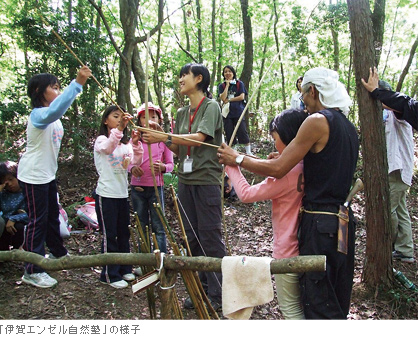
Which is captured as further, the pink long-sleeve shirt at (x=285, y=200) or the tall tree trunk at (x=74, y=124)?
the tall tree trunk at (x=74, y=124)

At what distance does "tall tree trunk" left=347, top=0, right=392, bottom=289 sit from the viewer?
10.9 ft

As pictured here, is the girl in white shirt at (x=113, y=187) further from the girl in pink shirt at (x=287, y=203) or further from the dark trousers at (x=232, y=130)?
the dark trousers at (x=232, y=130)

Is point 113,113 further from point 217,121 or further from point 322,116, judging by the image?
point 322,116

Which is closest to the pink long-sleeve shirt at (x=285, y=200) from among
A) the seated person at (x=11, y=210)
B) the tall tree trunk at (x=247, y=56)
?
the seated person at (x=11, y=210)

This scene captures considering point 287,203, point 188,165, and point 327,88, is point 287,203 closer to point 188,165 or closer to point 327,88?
point 327,88

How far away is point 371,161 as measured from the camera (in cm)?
346

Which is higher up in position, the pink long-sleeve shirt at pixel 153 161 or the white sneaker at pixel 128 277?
the pink long-sleeve shirt at pixel 153 161

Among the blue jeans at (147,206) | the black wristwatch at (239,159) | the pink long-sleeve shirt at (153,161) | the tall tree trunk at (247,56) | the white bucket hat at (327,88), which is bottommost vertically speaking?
the blue jeans at (147,206)

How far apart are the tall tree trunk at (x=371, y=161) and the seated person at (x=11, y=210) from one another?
3.50 meters

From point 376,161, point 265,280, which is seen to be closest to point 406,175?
point 376,161

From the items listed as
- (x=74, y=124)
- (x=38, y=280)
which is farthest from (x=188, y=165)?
(x=74, y=124)

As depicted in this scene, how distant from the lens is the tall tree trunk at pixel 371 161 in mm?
3312

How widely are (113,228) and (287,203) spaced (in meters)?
1.96

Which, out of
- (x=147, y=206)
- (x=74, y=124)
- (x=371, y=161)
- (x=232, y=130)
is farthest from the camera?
(x=232, y=130)
